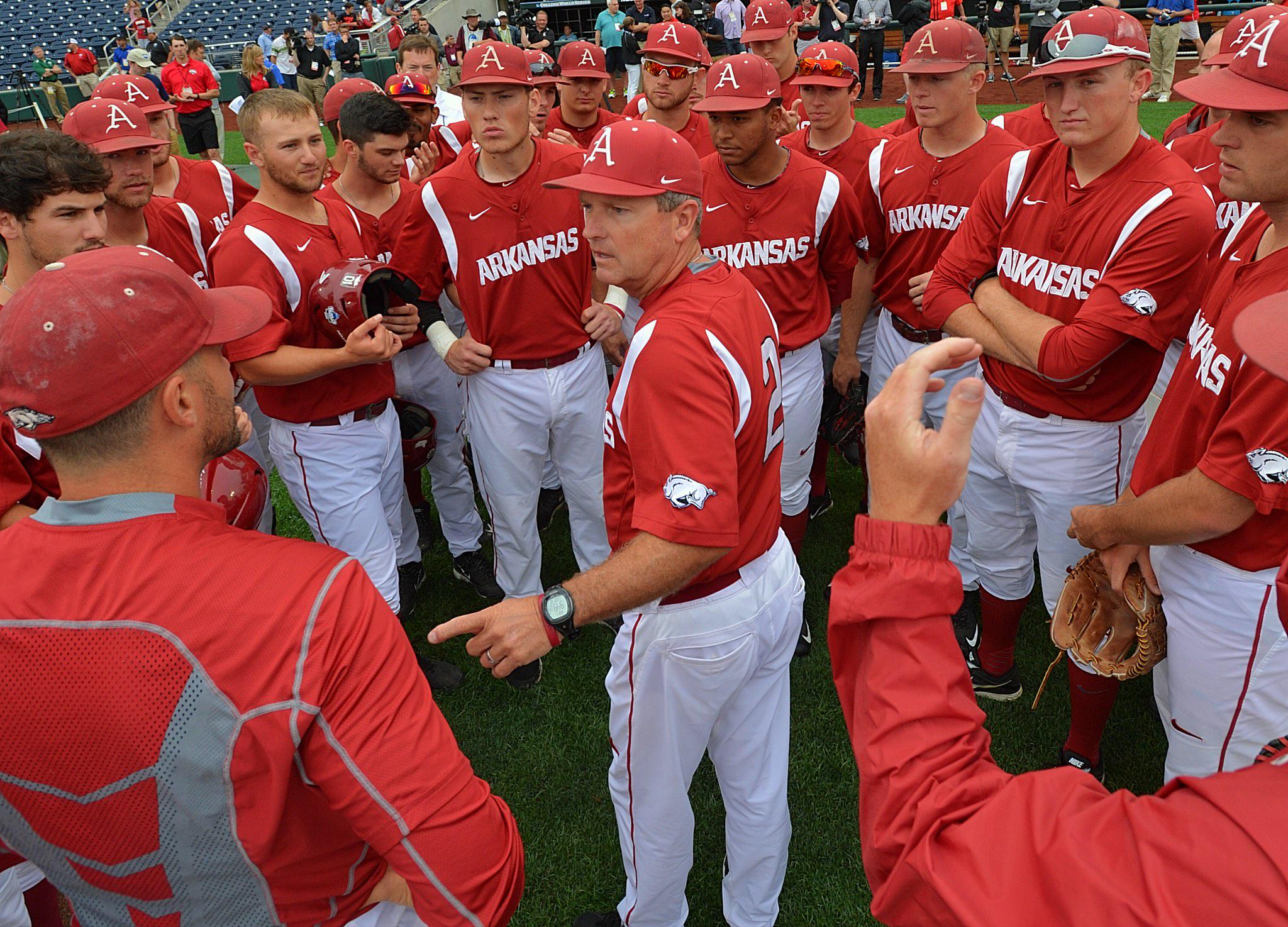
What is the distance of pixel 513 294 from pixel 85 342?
285 centimetres

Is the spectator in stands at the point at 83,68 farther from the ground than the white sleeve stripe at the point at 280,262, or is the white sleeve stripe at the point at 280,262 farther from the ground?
the white sleeve stripe at the point at 280,262

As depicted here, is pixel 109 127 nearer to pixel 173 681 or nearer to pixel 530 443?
pixel 530 443

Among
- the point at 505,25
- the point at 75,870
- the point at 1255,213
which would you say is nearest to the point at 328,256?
the point at 75,870

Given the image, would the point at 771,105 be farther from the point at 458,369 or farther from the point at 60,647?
the point at 60,647

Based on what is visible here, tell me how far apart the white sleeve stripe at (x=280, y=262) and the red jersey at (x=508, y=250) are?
64 cm

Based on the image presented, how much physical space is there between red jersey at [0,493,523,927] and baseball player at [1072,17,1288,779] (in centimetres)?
204

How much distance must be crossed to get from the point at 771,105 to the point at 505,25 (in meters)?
24.1

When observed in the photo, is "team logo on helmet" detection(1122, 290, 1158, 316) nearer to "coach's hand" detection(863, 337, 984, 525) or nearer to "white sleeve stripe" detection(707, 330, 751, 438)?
"white sleeve stripe" detection(707, 330, 751, 438)

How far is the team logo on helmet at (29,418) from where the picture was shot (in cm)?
155

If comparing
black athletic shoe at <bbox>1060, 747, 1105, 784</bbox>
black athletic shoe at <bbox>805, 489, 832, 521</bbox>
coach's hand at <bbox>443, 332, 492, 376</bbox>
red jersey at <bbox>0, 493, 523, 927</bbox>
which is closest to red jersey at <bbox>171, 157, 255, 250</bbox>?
coach's hand at <bbox>443, 332, 492, 376</bbox>

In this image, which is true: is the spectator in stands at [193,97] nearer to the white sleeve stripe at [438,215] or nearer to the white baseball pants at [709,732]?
the white sleeve stripe at [438,215]

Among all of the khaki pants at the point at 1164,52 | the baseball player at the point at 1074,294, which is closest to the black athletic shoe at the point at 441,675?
the baseball player at the point at 1074,294

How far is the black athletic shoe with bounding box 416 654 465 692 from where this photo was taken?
173 inches

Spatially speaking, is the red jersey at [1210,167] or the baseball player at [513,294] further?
the baseball player at [513,294]
